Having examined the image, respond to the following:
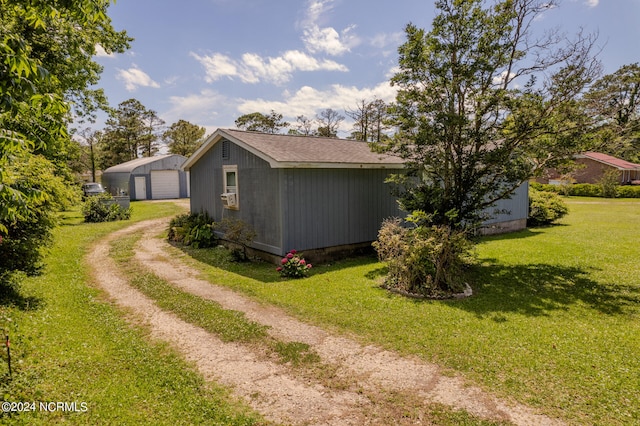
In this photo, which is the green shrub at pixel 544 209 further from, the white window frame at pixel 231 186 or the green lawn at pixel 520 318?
the white window frame at pixel 231 186

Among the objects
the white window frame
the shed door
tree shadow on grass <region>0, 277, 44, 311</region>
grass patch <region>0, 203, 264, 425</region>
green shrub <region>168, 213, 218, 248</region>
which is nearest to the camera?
grass patch <region>0, 203, 264, 425</region>

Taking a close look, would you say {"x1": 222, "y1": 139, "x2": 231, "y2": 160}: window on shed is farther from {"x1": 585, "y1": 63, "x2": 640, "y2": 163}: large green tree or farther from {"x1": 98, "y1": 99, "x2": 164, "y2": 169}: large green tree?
{"x1": 98, "y1": 99, "x2": 164, "y2": 169}: large green tree

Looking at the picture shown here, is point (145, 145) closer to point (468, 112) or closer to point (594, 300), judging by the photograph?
point (468, 112)

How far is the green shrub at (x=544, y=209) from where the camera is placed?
17.7 metres

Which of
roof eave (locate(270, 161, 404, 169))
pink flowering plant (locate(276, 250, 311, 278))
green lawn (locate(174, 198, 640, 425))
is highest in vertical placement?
roof eave (locate(270, 161, 404, 169))

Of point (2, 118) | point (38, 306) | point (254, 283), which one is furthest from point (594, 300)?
point (38, 306)

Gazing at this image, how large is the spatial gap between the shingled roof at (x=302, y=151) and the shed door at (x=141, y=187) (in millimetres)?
20231

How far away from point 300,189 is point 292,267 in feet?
7.62

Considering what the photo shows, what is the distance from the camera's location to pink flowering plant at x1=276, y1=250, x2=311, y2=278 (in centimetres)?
927

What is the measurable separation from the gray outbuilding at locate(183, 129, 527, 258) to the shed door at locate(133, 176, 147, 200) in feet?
68.6

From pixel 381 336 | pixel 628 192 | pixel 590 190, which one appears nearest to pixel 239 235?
pixel 381 336

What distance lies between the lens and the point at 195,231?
1338cm

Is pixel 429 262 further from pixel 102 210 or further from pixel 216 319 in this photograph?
pixel 102 210

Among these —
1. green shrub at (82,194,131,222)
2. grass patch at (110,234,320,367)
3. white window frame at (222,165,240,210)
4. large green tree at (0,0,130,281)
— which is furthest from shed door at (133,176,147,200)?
grass patch at (110,234,320,367)
